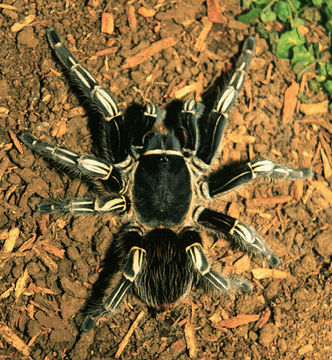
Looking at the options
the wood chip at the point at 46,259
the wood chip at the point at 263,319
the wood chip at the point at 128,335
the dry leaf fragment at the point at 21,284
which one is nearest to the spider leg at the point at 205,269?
the wood chip at the point at 263,319

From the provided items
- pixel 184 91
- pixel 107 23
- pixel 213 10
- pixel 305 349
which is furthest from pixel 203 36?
pixel 305 349

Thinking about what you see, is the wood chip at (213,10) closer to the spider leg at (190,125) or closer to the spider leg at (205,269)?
the spider leg at (190,125)

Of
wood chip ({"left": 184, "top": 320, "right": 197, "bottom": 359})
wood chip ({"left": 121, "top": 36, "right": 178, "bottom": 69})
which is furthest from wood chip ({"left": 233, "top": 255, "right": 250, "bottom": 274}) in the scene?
wood chip ({"left": 121, "top": 36, "right": 178, "bottom": 69})

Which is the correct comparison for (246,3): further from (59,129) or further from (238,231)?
(238,231)

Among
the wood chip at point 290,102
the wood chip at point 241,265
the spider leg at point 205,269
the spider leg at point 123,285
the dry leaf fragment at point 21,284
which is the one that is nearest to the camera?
the spider leg at point 123,285

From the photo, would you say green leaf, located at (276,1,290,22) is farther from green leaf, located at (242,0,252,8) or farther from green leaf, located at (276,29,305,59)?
green leaf, located at (242,0,252,8)
